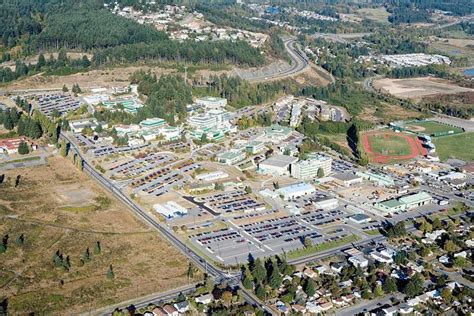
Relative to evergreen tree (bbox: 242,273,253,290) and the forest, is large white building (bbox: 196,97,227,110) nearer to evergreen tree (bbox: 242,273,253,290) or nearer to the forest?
the forest

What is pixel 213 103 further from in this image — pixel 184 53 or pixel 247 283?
pixel 247 283

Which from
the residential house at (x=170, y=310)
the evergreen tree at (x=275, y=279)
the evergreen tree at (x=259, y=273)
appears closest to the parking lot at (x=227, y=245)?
the evergreen tree at (x=259, y=273)

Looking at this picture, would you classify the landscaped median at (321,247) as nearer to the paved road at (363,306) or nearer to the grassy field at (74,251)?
the paved road at (363,306)

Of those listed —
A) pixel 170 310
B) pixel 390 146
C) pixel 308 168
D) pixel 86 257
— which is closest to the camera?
pixel 170 310

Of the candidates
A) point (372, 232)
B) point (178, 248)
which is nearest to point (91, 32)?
point (178, 248)

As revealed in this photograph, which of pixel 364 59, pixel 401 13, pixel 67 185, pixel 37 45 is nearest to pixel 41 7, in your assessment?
pixel 37 45

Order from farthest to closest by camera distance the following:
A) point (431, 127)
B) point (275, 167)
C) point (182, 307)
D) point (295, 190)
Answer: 1. point (431, 127)
2. point (275, 167)
3. point (295, 190)
4. point (182, 307)
